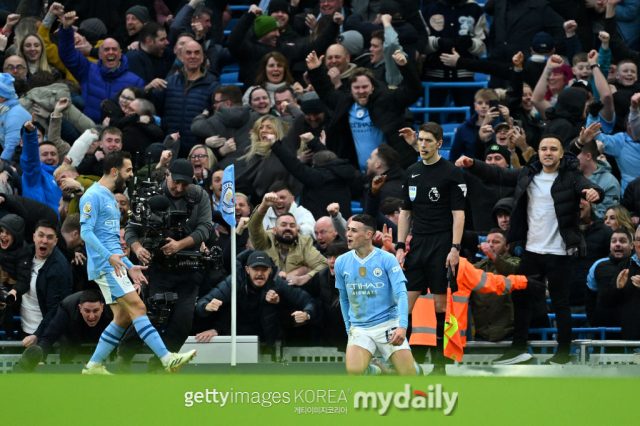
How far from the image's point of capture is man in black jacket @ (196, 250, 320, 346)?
10602mm

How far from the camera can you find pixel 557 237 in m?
10.1

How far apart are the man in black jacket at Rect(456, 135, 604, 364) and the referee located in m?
0.39

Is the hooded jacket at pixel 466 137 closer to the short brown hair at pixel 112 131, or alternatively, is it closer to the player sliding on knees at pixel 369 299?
the short brown hair at pixel 112 131

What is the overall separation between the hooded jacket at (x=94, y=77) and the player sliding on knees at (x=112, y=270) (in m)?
4.64

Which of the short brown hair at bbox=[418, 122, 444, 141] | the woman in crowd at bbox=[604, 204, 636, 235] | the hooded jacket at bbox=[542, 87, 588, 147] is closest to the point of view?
the short brown hair at bbox=[418, 122, 444, 141]

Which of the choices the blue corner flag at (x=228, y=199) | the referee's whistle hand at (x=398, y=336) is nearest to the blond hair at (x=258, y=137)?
the blue corner flag at (x=228, y=199)

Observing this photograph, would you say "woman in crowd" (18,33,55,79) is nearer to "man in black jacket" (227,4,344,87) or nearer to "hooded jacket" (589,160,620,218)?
"man in black jacket" (227,4,344,87)

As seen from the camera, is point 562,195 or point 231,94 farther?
point 231,94

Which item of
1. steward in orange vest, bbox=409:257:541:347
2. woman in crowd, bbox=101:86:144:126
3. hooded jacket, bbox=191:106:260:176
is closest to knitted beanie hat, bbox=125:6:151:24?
woman in crowd, bbox=101:86:144:126

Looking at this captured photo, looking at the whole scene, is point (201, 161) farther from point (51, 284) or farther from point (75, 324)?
point (75, 324)

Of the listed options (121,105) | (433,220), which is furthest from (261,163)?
(433,220)

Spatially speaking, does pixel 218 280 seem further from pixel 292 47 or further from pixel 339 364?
pixel 292 47

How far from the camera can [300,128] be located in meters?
12.9

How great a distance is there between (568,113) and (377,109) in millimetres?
2142
